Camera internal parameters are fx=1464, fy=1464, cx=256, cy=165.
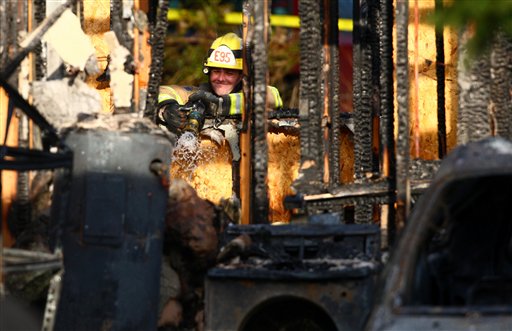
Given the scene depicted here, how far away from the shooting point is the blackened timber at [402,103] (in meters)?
11.8

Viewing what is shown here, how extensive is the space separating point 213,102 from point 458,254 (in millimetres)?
6251

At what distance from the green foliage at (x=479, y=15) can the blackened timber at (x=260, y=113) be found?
10.1ft

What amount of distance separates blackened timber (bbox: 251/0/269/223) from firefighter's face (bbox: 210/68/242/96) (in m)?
3.59

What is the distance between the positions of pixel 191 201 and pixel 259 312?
3.85 feet

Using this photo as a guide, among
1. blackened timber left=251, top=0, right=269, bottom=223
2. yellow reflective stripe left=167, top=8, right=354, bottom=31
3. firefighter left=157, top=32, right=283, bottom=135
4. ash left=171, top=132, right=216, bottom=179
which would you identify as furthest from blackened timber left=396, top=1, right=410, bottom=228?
yellow reflective stripe left=167, top=8, right=354, bottom=31

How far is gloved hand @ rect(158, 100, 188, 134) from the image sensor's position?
14.9 m

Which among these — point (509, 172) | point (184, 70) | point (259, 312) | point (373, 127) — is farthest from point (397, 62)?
point (184, 70)

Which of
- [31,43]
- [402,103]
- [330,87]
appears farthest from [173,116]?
[31,43]

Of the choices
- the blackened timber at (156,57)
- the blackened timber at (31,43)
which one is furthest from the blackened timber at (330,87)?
the blackened timber at (31,43)

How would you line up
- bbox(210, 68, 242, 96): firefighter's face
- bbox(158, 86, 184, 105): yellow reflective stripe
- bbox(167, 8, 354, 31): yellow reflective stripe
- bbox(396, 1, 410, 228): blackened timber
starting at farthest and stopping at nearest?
bbox(167, 8, 354, 31): yellow reflective stripe
bbox(210, 68, 242, 96): firefighter's face
bbox(158, 86, 184, 105): yellow reflective stripe
bbox(396, 1, 410, 228): blackened timber

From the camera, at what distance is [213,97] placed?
15281mm

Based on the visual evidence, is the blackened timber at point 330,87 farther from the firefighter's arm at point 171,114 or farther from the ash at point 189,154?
the firefighter's arm at point 171,114

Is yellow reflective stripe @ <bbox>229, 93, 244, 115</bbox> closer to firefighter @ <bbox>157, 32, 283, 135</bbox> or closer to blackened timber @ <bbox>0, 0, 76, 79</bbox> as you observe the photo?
firefighter @ <bbox>157, 32, 283, 135</bbox>

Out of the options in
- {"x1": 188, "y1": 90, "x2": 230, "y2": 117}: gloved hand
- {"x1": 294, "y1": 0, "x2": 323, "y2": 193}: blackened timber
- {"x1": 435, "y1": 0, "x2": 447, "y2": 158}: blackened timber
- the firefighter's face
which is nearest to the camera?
{"x1": 294, "y1": 0, "x2": 323, "y2": 193}: blackened timber
